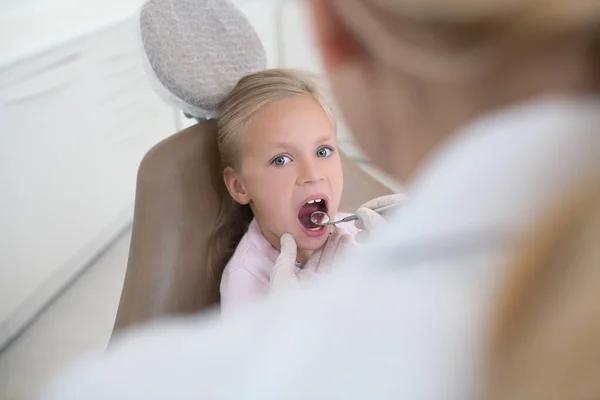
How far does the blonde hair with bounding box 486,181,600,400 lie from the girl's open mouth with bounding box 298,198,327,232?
0.60 m

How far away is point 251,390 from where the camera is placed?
0.84ft

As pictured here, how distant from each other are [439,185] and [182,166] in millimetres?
663

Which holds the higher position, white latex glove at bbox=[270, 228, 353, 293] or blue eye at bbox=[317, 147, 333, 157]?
blue eye at bbox=[317, 147, 333, 157]

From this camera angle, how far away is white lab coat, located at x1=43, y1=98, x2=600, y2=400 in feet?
0.69

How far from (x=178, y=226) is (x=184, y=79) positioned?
0.21 m

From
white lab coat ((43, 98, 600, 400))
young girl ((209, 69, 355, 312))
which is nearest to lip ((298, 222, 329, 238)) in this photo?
young girl ((209, 69, 355, 312))

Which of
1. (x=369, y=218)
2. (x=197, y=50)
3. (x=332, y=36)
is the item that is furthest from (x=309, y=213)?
(x=332, y=36)

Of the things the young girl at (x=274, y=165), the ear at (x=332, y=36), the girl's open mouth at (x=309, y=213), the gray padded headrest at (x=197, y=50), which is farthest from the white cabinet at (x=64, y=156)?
the ear at (x=332, y=36)

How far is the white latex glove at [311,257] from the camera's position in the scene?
28.4 inches

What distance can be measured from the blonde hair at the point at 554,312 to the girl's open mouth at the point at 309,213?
598 millimetres

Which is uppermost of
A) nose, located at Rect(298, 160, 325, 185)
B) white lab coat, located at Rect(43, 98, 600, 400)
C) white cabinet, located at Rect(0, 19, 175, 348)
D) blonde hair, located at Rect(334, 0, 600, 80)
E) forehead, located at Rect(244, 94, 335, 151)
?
blonde hair, located at Rect(334, 0, 600, 80)

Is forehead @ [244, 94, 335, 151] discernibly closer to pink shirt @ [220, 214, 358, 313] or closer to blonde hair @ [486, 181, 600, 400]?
pink shirt @ [220, 214, 358, 313]

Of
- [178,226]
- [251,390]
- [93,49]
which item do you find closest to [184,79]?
[178,226]

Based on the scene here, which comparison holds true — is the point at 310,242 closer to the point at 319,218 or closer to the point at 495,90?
the point at 319,218
